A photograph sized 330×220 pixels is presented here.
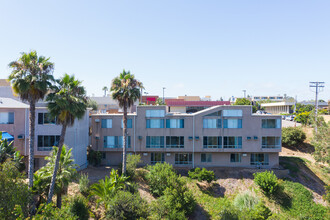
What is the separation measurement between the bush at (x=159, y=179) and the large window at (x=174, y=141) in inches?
263

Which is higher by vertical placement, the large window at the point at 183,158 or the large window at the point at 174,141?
the large window at the point at 174,141

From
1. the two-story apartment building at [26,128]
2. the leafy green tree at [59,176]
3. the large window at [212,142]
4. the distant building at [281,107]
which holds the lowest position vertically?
the leafy green tree at [59,176]

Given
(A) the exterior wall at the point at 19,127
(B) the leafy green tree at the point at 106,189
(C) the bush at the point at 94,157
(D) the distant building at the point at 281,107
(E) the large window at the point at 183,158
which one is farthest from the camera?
(D) the distant building at the point at 281,107

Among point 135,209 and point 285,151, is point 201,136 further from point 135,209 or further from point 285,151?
point 285,151

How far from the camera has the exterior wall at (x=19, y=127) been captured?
85.5 feet

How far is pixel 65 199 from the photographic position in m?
20.7

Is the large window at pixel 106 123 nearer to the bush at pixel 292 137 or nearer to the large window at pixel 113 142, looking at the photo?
the large window at pixel 113 142

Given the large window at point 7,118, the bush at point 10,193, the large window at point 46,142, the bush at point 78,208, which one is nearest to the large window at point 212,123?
the bush at point 78,208

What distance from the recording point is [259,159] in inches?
1335

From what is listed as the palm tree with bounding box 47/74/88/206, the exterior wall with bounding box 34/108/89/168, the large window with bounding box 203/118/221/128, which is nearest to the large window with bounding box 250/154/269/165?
the large window with bounding box 203/118/221/128

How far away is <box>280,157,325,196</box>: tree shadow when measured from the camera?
103ft

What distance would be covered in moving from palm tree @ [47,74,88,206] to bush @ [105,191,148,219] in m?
5.32

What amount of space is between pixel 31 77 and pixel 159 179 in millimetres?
17338

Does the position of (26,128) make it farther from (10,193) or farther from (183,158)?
(183,158)
